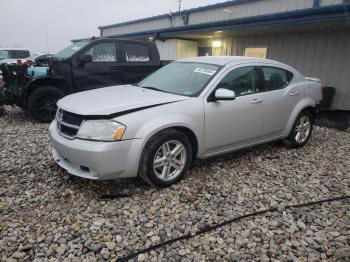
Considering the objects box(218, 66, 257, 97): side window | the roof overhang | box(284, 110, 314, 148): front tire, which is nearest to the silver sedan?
box(218, 66, 257, 97): side window

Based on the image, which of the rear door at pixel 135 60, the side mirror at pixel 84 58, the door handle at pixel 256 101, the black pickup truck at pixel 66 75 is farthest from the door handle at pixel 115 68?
the door handle at pixel 256 101

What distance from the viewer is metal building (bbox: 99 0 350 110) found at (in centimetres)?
738

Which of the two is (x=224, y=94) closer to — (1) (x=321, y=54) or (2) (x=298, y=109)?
(2) (x=298, y=109)

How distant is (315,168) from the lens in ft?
14.6

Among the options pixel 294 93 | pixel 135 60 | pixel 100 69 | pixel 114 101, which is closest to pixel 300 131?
pixel 294 93

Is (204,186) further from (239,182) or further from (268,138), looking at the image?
(268,138)

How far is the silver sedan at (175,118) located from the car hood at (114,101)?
0.01m

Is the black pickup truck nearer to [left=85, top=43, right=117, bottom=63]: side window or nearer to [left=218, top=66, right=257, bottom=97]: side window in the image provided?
[left=85, top=43, right=117, bottom=63]: side window

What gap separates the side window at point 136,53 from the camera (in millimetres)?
7227

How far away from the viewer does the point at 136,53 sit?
738cm

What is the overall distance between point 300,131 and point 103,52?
4650mm

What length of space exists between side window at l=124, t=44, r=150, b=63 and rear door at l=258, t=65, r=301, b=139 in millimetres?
3769

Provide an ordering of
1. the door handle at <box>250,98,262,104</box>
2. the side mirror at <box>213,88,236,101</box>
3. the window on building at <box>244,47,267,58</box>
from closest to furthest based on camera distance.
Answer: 1. the side mirror at <box>213,88,236,101</box>
2. the door handle at <box>250,98,262,104</box>
3. the window on building at <box>244,47,267,58</box>

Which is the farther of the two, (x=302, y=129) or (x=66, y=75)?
(x=66, y=75)
